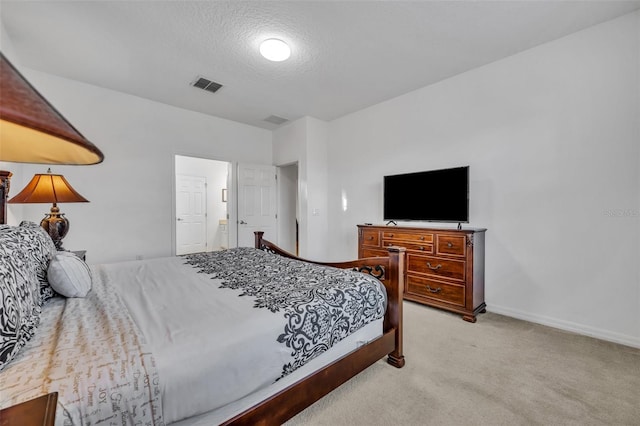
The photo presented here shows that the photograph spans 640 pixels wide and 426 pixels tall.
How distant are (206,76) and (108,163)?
1.82 meters

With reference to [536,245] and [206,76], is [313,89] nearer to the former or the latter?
[206,76]

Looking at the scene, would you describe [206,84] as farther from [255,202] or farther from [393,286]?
[393,286]

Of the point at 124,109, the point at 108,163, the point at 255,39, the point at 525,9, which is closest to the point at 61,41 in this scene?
the point at 124,109

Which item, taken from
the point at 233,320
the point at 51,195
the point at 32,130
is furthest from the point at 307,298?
the point at 51,195

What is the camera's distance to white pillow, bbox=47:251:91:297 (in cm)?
148

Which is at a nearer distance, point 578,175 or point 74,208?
point 578,175

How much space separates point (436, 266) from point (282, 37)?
9.31 feet

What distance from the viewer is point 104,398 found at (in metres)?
0.82

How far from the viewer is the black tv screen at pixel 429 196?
3.07m

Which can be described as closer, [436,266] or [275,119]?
[436,266]

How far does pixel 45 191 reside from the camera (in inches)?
97.0

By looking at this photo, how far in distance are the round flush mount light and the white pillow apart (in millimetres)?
2369

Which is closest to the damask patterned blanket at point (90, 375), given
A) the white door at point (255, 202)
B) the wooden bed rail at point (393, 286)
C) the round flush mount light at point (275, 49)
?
the wooden bed rail at point (393, 286)

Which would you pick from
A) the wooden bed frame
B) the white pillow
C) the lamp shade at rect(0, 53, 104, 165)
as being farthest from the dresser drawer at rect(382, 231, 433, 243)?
the lamp shade at rect(0, 53, 104, 165)
